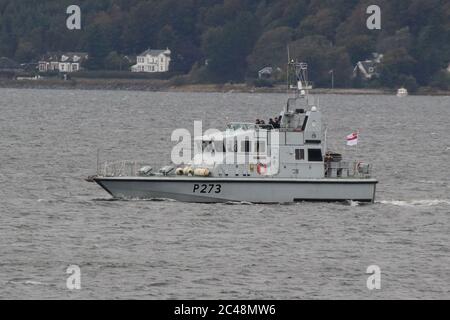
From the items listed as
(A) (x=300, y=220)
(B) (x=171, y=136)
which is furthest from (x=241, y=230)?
(B) (x=171, y=136)

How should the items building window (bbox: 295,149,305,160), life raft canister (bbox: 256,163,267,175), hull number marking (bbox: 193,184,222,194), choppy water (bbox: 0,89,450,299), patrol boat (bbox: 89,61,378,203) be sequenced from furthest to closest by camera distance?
building window (bbox: 295,149,305,160), life raft canister (bbox: 256,163,267,175), hull number marking (bbox: 193,184,222,194), patrol boat (bbox: 89,61,378,203), choppy water (bbox: 0,89,450,299)

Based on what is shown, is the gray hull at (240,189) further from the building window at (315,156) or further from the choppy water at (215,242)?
the building window at (315,156)

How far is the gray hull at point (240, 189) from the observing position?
60531mm

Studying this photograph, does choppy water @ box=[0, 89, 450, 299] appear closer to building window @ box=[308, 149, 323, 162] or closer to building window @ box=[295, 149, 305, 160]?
building window @ box=[308, 149, 323, 162]

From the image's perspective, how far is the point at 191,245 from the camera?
53.2 metres

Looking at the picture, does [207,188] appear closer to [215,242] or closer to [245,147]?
[245,147]

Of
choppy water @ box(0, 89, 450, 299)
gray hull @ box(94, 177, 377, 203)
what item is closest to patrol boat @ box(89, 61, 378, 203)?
gray hull @ box(94, 177, 377, 203)

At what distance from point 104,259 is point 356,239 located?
34.3ft

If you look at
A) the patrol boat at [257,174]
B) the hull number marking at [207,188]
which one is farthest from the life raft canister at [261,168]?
the hull number marking at [207,188]

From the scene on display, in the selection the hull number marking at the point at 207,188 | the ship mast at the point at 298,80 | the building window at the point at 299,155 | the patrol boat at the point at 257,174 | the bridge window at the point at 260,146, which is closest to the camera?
the patrol boat at the point at 257,174

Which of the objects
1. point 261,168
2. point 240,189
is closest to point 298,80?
point 261,168

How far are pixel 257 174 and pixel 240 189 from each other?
958 millimetres

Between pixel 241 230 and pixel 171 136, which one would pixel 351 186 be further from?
pixel 171 136

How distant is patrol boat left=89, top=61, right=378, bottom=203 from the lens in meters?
60.5
